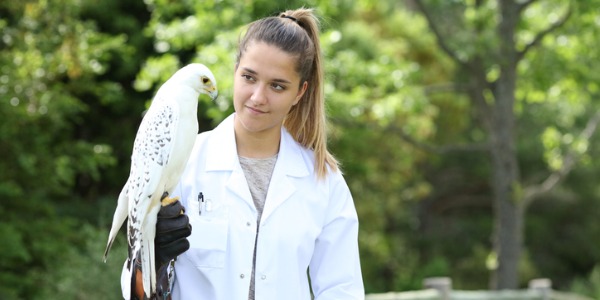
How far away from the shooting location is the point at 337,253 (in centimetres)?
283

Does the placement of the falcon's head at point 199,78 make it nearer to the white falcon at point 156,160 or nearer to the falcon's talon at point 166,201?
the white falcon at point 156,160

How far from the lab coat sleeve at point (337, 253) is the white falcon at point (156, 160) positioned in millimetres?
498

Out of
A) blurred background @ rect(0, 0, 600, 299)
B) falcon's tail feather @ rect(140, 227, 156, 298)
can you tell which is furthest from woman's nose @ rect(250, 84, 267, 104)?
blurred background @ rect(0, 0, 600, 299)

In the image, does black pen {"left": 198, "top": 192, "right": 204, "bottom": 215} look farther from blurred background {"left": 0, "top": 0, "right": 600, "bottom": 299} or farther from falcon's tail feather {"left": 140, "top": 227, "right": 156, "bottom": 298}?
blurred background {"left": 0, "top": 0, "right": 600, "bottom": 299}

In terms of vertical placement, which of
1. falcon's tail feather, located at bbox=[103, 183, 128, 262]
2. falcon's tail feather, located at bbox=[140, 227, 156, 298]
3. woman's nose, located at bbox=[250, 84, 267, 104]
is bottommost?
falcon's tail feather, located at bbox=[140, 227, 156, 298]

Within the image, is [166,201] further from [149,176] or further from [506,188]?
[506,188]

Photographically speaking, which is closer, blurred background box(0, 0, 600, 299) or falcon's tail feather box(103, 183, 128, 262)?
falcon's tail feather box(103, 183, 128, 262)

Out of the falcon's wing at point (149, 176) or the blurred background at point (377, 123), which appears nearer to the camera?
the falcon's wing at point (149, 176)

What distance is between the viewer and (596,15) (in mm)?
9195

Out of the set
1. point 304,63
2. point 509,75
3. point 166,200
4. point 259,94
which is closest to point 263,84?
point 259,94

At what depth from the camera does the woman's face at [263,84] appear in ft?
8.69

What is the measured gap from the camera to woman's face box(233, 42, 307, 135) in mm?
2648

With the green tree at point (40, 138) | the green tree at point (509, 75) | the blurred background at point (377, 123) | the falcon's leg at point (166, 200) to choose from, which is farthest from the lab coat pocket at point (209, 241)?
the green tree at point (509, 75)

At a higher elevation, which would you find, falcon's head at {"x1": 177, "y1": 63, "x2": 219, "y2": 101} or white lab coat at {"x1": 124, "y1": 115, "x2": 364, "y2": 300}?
falcon's head at {"x1": 177, "y1": 63, "x2": 219, "y2": 101}
